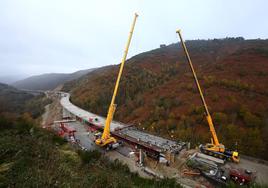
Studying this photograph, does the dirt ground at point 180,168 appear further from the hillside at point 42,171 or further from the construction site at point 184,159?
the hillside at point 42,171

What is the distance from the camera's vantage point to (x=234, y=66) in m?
39.9

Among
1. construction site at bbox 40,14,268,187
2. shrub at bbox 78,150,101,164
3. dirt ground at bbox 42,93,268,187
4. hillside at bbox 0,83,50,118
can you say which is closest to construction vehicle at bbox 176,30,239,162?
construction site at bbox 40,14,268,187

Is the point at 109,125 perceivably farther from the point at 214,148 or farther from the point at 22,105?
the point at 22,105

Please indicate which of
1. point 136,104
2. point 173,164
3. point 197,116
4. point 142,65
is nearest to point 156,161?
point 173,164

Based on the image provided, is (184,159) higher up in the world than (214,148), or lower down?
lower down

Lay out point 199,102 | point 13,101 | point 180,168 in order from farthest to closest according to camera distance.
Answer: point 13,101
point 199,102
point 180,168

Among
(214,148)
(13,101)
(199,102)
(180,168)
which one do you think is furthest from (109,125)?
(13,101)

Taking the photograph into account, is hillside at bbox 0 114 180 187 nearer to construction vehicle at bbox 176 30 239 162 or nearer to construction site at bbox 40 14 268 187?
construction site at bbox 40 14 268 187

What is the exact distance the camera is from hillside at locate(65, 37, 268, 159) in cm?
2105

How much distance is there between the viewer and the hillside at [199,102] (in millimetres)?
21052

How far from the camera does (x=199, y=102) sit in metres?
29.2

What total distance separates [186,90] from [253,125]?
625 inches

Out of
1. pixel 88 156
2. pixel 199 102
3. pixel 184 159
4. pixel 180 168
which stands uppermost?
pixel 199 102

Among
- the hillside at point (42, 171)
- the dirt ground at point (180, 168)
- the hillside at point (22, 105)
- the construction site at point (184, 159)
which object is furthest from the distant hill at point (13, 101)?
the dirt ground at point (180, 168)
